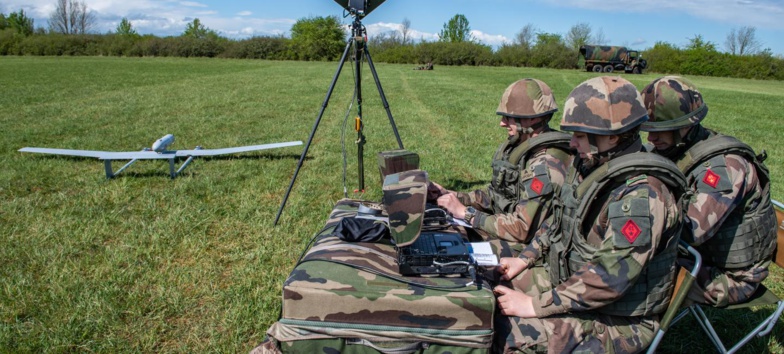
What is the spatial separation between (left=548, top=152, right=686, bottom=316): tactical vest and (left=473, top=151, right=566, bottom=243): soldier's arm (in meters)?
0.66

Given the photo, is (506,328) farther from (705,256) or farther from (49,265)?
(49,265)

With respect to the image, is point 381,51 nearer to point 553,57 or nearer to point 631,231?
point 553,57

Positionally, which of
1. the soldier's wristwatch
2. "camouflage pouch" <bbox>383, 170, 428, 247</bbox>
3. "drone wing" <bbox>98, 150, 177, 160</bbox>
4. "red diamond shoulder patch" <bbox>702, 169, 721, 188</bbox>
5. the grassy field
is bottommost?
the grassy field

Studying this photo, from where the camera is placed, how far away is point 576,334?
2584mm

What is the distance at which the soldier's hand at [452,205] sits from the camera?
4.02 meters

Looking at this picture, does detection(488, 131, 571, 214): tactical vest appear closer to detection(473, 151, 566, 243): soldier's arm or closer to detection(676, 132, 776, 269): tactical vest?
detection(473, 151, 566, 243): soldier's arm

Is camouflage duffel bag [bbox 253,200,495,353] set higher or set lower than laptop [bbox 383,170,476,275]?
lower

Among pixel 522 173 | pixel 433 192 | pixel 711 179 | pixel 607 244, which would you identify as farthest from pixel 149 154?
pixel 711 179

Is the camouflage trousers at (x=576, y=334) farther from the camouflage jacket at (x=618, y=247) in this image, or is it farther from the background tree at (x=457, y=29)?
the background tree at (x=457, y=29)

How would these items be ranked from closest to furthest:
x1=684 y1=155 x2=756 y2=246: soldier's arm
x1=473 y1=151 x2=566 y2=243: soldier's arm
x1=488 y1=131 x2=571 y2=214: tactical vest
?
x1=684 y1=155 x2=756 y2=246: soldier's arm
x1=473 y1=151 x2=566 y2=243: soldier's arm
x1=488 y1=131 x2=571 y2=214: tactical vest

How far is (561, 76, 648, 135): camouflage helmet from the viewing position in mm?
2500

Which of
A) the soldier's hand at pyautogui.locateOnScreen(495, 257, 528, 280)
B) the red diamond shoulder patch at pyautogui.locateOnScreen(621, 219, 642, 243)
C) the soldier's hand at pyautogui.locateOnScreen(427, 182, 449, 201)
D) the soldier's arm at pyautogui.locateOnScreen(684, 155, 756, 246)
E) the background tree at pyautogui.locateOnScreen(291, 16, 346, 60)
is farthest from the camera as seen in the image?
the background tree at pyautogui.locateOnScreen(291, 16, 346, 60)

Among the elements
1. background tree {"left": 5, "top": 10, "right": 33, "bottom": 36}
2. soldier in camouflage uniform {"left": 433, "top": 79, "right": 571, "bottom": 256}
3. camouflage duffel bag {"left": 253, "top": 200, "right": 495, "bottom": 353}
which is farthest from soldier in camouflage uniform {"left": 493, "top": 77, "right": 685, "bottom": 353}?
background tree {"left": 5, "top": 10, "right": 33, "bottom": 36}

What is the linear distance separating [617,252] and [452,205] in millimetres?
1818
